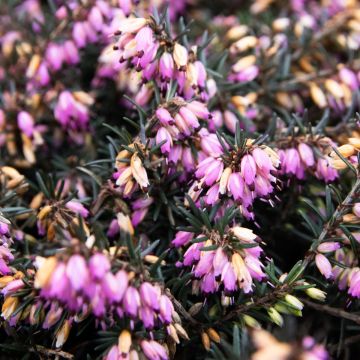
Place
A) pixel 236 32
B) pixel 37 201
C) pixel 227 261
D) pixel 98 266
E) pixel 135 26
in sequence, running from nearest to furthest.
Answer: pixel 98 266 < pixel 227 261 < pixel 135 26 < pixel 37 201 < pixel 236 32

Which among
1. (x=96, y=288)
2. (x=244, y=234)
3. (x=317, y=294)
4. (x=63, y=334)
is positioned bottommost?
(x=317, y=294)

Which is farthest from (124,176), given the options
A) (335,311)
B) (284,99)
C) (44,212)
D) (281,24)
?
(281,24)

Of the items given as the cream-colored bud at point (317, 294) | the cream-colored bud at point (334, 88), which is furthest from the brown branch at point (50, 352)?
the cream-colored bud at point (334, 88)

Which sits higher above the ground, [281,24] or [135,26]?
[135,26]

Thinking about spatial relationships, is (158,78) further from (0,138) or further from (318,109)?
(318,109)

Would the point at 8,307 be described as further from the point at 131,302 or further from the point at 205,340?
the point at 205,340

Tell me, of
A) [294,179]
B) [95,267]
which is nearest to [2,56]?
[294,179]

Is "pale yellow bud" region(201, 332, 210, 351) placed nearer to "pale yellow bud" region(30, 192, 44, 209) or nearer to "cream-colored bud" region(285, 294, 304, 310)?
"cream-colored bud" region(285, 294, 304, 310)

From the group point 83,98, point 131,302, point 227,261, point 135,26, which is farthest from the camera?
point 83,98

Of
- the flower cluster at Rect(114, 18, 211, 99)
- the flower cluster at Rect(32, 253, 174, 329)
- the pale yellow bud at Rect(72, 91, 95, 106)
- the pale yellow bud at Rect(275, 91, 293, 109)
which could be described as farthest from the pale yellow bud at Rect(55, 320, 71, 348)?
the pale yellow bud at Rect(275, 91, 293, 109)
